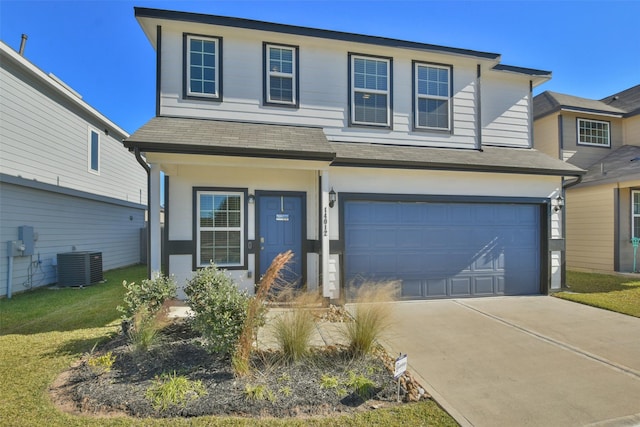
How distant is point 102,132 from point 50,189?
4.42 metres

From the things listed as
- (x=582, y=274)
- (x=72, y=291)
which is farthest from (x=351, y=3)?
(x=582, y=274)

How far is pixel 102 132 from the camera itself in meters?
12.0

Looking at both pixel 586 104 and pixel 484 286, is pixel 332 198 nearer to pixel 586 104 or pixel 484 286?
pixel 484 286

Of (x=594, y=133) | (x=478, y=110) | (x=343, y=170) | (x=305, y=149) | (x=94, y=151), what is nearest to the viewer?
(x=305, y=149)

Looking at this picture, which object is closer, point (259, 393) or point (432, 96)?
point (259, 393)

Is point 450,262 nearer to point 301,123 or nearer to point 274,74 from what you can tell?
point 301,123

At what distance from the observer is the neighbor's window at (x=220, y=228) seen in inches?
263

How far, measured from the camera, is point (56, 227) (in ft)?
29.4

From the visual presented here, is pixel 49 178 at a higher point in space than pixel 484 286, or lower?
higher

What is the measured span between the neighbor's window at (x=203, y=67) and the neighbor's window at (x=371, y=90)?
3.09m

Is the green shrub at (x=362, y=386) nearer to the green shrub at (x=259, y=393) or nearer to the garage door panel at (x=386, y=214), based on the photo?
the green shrub at (x=259, y=393)

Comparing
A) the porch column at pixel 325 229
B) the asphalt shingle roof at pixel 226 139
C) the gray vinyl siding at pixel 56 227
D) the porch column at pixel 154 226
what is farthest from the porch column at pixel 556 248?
the gray vinyl siding at pixel 56 227

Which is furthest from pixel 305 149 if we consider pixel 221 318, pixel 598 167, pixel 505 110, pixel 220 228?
pixel 598 167

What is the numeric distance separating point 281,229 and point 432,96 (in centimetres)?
499
